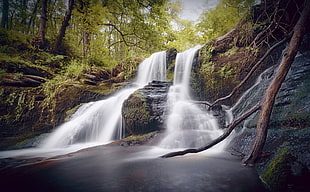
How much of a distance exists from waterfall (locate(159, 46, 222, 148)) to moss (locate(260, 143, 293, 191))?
6.52 ft

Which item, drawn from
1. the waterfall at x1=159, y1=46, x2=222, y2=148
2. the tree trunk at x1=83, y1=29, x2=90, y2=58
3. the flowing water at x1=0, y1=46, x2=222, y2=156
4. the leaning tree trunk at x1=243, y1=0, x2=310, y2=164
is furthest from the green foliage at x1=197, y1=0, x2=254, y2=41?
the tree trunk at x1=83, y1=29, x2=90, y2=58

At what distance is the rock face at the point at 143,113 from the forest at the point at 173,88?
0.11 ft

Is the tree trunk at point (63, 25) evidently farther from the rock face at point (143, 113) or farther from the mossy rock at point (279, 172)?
the mossy rock at point (279, 172)

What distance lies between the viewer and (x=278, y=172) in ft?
5.49

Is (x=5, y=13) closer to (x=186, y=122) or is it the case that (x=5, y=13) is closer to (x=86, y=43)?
(x=86, y=43)

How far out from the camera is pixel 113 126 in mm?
5656

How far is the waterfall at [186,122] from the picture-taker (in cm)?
402

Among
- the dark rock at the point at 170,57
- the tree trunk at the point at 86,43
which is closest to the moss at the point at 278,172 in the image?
the dark rock at the point at 170,57

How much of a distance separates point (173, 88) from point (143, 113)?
2527mm

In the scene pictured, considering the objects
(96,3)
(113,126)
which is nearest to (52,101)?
(113,126)

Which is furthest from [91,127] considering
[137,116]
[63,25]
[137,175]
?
[63,25]

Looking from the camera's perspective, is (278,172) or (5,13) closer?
(278,172)

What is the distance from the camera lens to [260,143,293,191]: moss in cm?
158

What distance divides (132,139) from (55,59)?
6896 millimetres
